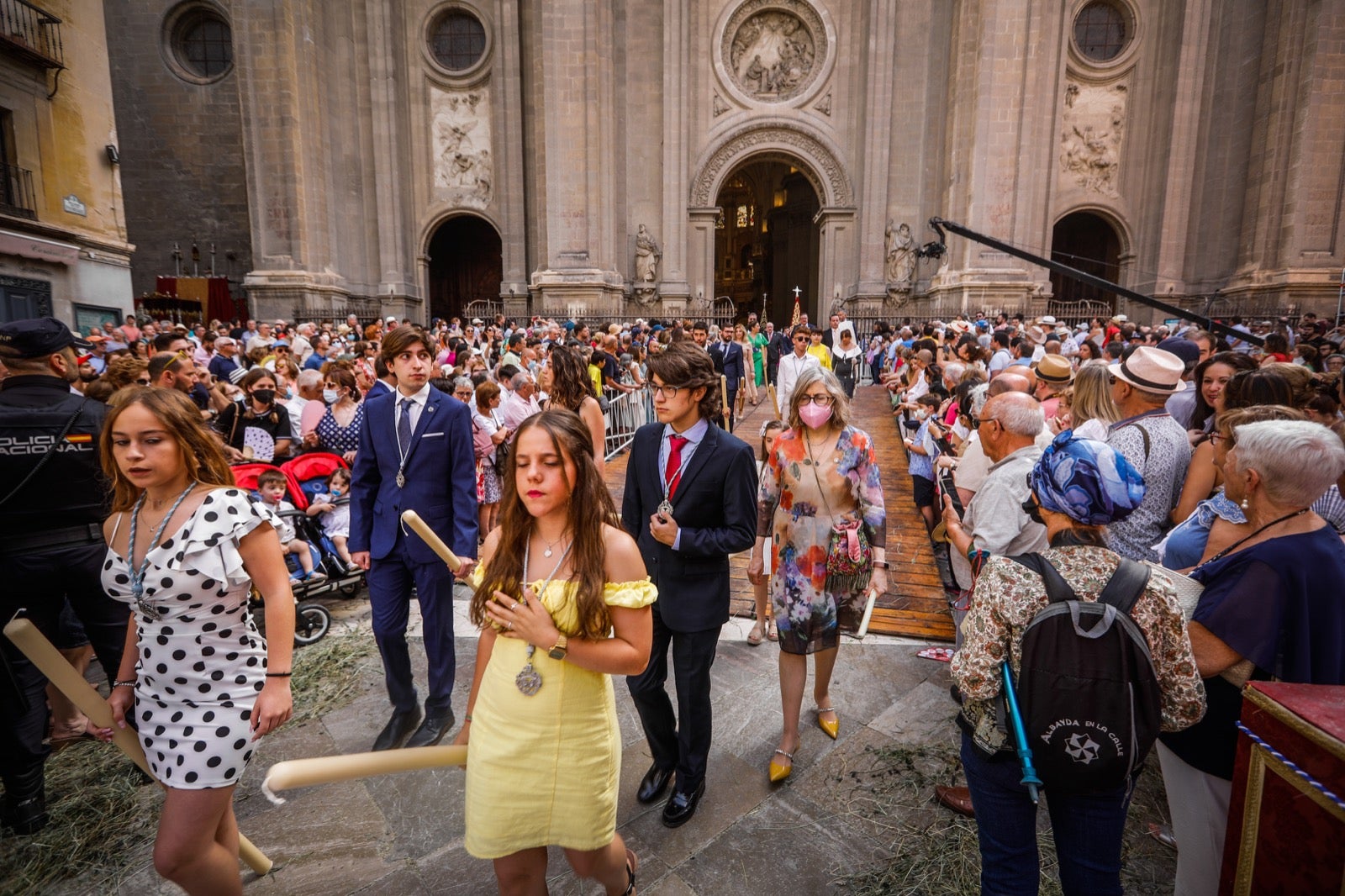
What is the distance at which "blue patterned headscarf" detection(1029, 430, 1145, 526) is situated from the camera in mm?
1774

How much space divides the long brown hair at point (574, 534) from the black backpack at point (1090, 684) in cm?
119

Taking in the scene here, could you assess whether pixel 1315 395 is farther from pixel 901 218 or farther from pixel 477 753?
pixel 901 218

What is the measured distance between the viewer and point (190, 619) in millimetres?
2205

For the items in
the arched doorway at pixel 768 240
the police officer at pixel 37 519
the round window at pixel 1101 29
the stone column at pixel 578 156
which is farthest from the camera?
the arched doorway at pixel 768 240

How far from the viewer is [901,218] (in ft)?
71.4

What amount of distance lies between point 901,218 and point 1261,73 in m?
10.6

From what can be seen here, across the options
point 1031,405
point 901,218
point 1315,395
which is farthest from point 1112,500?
point 901,218

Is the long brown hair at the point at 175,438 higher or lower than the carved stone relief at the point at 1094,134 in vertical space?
lower

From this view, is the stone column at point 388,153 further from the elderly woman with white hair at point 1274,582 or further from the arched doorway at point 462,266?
the elderly woman with white hair at point 1274,582

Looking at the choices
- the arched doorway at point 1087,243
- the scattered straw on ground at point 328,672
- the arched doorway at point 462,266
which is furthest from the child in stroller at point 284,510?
the arched doorway at point 1087,243

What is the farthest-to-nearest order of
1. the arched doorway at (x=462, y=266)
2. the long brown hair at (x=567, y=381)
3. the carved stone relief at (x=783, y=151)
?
the arched doorway at (x=462, y=266)
the carved stone relief at (x=783, y=151)
the long brown hair at (x=567, y=381)

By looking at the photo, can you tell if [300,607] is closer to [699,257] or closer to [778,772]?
[778,772]

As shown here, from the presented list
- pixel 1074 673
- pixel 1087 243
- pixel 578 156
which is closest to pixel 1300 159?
pixel 1087 243

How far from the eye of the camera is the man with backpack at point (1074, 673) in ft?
5.70
